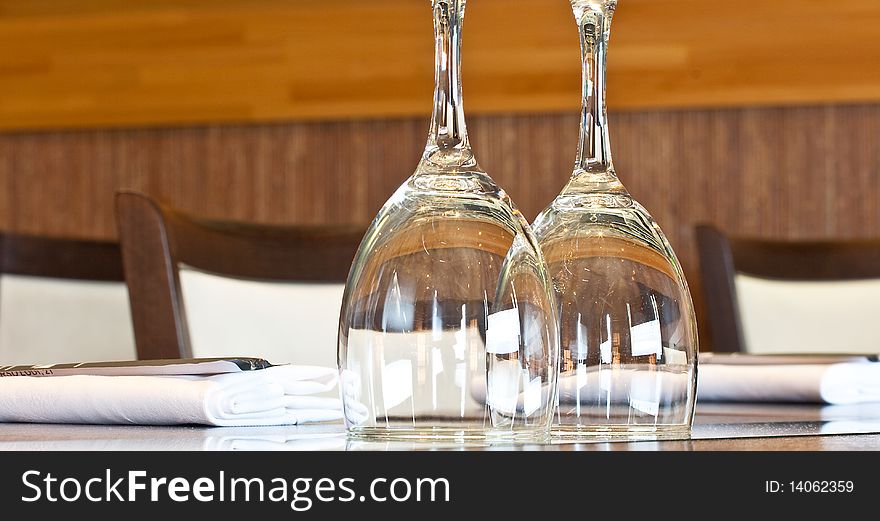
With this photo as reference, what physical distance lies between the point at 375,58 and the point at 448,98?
193 centimetres

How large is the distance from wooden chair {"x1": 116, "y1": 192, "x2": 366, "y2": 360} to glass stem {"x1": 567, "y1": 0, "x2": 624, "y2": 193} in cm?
66

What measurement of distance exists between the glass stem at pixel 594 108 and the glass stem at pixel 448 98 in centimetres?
5

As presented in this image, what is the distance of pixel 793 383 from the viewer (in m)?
0.78

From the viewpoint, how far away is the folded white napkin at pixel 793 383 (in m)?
0.77

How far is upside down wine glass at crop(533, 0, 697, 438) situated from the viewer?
44 centimetres

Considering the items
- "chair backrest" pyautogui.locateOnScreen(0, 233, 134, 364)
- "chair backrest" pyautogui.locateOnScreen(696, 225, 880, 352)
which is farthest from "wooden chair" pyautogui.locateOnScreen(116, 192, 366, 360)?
"chair backrest" pyautogui.locateOnScreen(696, 225, 880, 352)

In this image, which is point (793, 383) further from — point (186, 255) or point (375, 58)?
point (375, 58)

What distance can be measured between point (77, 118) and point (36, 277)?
105cm

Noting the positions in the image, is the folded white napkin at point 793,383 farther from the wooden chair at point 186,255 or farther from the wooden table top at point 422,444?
the wooden chair at point 186,255

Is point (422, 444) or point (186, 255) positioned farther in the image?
point (186, 255)

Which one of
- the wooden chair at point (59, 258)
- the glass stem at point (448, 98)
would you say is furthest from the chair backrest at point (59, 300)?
the glass stem at point (448, 98)

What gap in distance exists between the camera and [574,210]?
468mm
